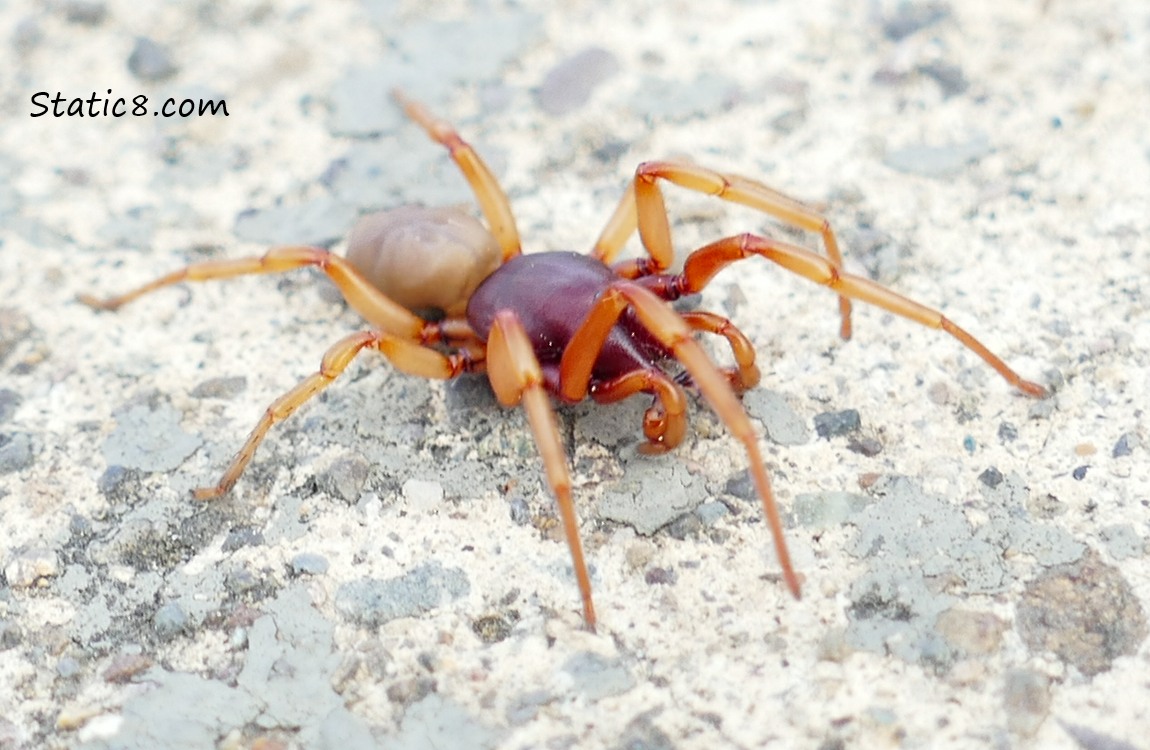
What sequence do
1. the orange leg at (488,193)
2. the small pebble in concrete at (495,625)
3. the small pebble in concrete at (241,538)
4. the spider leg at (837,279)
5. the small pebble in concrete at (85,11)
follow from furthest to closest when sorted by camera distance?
the small pebble in concrete at (85,11)
the orange leg at (488,193)
the small pebble in concrete at (241,538)
the spider leg at (837,279)
the small pebble in concrete at (495,625)

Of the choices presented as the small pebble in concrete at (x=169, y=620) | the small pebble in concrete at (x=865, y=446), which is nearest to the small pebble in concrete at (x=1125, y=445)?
the small pebble in concrete at (x=865, y=446)

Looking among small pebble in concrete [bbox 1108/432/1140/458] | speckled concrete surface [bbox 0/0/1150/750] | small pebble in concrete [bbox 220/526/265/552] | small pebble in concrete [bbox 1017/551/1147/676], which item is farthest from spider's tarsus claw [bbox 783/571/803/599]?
small pebble in concrete [bbox 220/526/265/552]

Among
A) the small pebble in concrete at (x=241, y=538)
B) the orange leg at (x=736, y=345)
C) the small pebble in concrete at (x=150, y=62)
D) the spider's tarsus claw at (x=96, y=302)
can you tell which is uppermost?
the small pebble in concrete at (x=150, y=62)

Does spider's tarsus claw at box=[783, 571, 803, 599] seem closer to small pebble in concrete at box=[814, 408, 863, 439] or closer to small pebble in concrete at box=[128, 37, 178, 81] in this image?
small pebble in concrete at box=[814, 408, 863, 439]

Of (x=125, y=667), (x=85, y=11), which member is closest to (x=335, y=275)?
(x=125, y=667)

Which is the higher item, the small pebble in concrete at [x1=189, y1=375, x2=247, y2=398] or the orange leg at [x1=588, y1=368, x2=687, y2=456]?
the orange leg at [x1=588, y1=368, x2=687, y2=456]

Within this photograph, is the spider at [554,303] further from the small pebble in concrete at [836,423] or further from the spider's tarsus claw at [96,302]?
the small pebble in concrete at [836,423]

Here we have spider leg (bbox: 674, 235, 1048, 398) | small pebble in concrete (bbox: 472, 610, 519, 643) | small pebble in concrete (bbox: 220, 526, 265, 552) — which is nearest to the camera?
small pebble in concrete (bbox: 472, 610, 519, 643)
